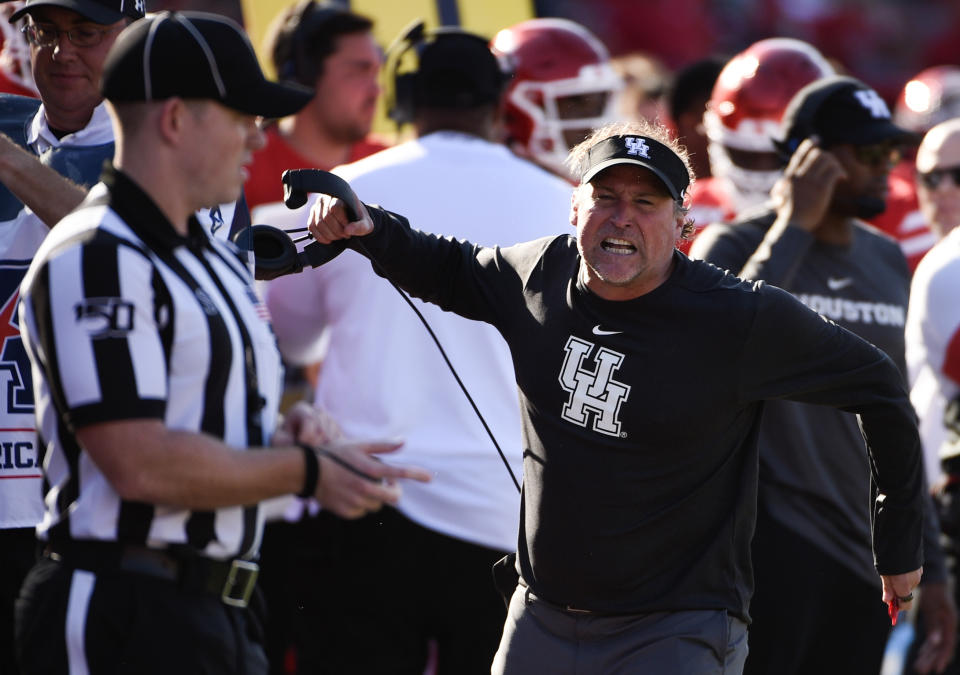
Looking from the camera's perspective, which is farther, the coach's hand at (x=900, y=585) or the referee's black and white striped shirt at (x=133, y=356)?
the coach's hand at (x=900, y=585)

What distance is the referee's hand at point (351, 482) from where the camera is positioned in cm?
273

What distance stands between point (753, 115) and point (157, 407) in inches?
144

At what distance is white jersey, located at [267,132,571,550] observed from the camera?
4.47m

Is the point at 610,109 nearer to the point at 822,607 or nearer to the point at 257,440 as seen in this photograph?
the point at 822,607

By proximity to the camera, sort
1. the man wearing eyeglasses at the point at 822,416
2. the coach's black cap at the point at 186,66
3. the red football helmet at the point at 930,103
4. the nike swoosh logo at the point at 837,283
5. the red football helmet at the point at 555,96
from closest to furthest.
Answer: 1. the coach's black cap at the point at 186,66
2. the man wearing eyeglasses at the point at 822,416
3. the nike swoosh logo at the point at 837,283
4. the red football helmet at the point at 555,96
5. the red football helmet at the point at 930,103

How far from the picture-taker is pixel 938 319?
200 inches

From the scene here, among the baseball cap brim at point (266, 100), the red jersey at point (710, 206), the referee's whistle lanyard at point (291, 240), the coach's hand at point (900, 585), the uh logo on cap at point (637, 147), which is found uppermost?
the baseball cap brim at point (266, 100)

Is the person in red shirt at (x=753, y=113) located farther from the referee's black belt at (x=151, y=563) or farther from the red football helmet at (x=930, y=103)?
the red football helmet at (x=930, y=103)

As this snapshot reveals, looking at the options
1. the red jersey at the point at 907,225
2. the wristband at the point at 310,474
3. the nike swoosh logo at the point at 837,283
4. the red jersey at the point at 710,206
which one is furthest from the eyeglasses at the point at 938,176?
the wristband at the point at 310,474

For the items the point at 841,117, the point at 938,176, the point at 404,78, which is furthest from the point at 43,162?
the point at 938,176

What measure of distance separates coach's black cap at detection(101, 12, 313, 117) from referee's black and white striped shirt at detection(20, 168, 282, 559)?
0.60ft

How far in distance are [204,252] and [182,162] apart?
21 cm

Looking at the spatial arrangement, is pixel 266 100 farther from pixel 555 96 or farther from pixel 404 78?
pixel 555 96

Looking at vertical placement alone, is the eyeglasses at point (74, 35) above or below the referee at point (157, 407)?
above
